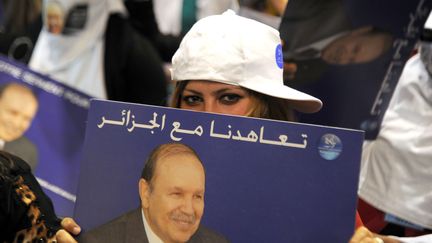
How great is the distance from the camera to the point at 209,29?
1866 millimetres

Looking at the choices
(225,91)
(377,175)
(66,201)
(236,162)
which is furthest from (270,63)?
(66,201)

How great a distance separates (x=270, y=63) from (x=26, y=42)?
2.38 meters

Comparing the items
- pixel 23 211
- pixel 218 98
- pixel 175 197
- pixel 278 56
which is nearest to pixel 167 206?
pixel 175 197

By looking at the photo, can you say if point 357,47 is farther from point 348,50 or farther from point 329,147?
point 329,147

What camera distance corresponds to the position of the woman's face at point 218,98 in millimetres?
1831

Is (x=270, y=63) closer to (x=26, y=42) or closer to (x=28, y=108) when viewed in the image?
(x=28, y=108)

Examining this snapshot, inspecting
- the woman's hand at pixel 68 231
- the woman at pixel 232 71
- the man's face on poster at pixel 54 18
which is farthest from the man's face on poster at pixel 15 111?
the woman's hand at pixel 68 231

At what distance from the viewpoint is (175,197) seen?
1536 mm

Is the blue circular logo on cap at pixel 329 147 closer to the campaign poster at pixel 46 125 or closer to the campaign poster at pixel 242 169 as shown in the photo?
the campaign poster at pixel 242 169

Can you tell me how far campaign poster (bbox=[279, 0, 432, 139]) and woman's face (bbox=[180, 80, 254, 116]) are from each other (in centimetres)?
63

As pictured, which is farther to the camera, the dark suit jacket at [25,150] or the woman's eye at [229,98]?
the dark suit jacket at [25,150]

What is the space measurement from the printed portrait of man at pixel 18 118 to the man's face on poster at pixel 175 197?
164cm

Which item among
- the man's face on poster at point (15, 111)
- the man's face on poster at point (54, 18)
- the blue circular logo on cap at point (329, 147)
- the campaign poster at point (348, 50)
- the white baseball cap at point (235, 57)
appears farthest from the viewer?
the man's face on poster at point (54, 18)

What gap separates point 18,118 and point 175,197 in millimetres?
1788
